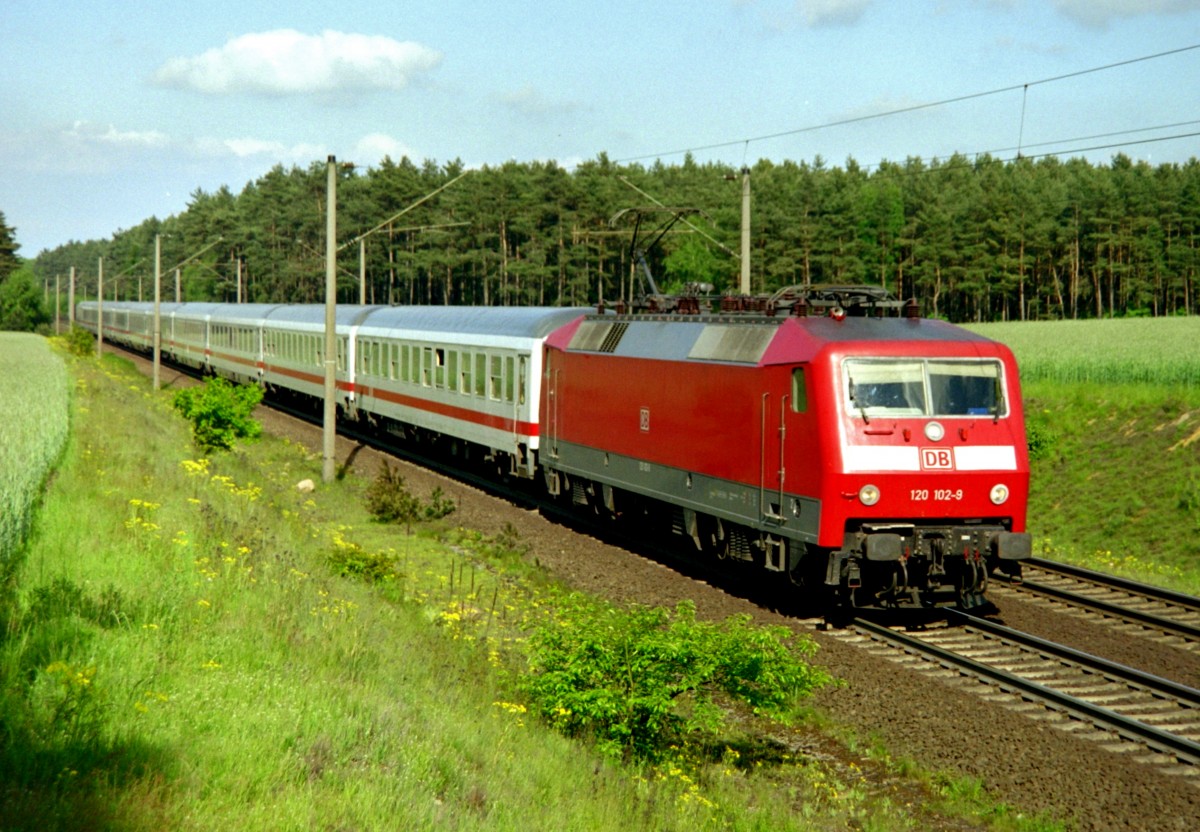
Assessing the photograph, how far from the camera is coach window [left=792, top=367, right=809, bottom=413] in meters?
14.4

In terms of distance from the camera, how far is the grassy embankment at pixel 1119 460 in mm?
23453

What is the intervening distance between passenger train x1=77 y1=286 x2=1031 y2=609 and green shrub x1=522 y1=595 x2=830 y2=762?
3850 mm

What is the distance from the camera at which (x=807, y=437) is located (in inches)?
565

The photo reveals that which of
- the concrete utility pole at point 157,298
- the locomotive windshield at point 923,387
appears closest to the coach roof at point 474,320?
the locomotive windshield at point 923,387

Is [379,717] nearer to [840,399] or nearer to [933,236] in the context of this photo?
[840,399]

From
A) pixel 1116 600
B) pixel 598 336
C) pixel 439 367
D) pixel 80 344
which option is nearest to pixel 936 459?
pixel 1116 600

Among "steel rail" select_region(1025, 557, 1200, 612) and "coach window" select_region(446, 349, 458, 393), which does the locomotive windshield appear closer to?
"steel rail" select_region(1025, 557, 1200, 612)

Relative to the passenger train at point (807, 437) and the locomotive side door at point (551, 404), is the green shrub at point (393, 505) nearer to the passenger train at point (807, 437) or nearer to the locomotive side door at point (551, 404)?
the locomotive side door at point (551, 404)

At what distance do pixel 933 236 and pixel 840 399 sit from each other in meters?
71.2

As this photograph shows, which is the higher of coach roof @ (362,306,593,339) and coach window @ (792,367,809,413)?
coach roof @ (362,306,593,339)

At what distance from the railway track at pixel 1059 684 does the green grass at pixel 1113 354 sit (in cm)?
2062

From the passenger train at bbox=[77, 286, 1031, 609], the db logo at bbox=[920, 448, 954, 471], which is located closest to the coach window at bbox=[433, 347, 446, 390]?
the passenger train at bbox=[77, 286, 1031, 609]

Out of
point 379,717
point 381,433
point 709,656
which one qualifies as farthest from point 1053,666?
point 381,433

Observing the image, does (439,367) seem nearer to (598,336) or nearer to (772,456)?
(598,336)
